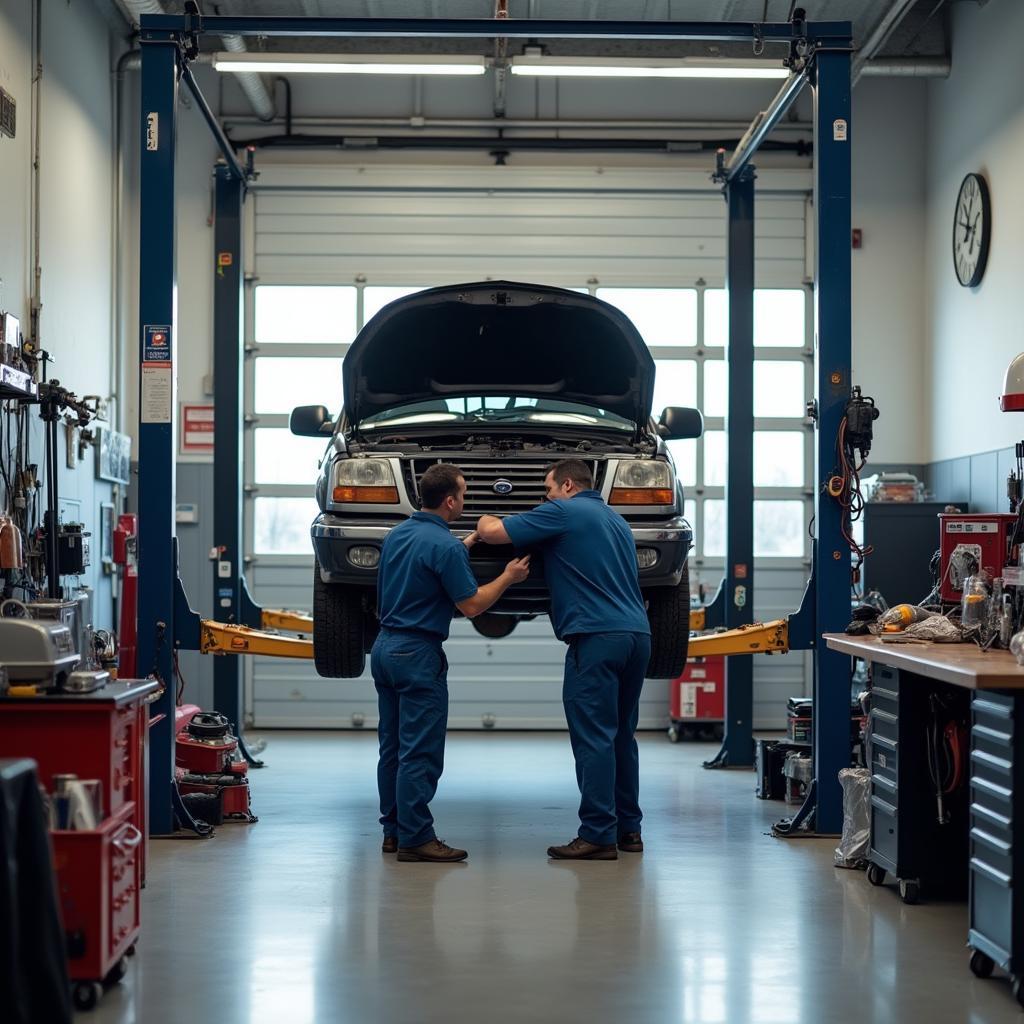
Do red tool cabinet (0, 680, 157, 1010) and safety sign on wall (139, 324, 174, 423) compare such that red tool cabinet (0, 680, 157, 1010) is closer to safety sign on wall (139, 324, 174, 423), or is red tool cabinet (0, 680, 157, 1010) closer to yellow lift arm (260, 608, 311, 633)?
safety sign on wall (139, 324, 174, 423)

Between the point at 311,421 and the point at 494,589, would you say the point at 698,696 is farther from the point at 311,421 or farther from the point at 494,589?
the point at 494,589

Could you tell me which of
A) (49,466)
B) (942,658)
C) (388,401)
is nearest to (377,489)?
(388,401)

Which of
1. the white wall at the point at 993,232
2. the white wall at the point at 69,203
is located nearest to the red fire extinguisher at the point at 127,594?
the white wall at the point at 69,203

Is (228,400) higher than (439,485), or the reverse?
(228,400)

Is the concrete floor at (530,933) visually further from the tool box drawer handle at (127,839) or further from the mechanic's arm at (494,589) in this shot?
the mechanic's arm at (494,589)

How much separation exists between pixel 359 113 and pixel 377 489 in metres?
6.27

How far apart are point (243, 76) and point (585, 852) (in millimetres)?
6959

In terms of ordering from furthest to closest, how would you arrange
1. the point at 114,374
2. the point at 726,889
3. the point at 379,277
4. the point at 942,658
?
the point at 379,277, the point at 114,374, the point at 726,889, the point at 942,658

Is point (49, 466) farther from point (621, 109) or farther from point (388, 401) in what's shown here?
point (621, 109)

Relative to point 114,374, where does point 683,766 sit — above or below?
below

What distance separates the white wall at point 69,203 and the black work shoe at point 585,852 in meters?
4.34

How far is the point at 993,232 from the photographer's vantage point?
9.85 m

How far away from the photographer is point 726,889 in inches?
209

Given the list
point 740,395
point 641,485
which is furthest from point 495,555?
point 740,395
